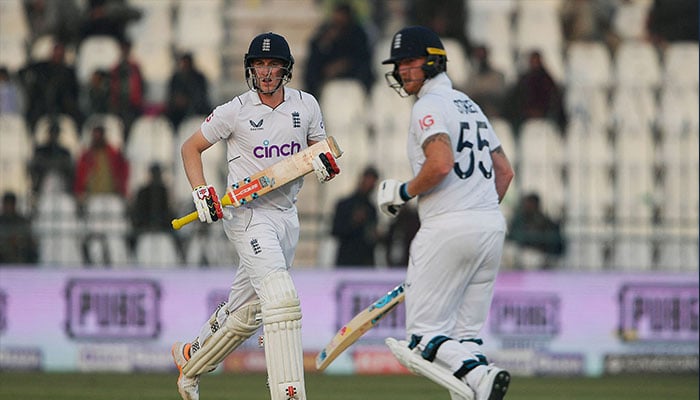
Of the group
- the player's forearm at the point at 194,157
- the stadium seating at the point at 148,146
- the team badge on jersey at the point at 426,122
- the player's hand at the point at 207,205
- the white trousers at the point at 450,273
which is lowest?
the white trousers at the point at 450,273

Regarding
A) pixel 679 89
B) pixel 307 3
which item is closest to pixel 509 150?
pixel 679 89

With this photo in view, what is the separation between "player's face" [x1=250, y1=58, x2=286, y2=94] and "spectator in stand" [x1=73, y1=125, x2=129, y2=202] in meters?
6.03

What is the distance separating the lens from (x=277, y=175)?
26.5 ft

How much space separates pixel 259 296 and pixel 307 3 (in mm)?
9372

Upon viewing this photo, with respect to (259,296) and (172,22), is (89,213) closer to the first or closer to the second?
(172,22)

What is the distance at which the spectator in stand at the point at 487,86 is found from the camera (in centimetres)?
1510

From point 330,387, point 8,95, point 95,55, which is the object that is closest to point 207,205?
point 330,387

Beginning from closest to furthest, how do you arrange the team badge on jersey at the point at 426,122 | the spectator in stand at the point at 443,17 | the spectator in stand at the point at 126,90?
the team badge on jersey at the point at 426,122, the spectator in stand at the point at 126,90, the spectator in stand at the point at 443,17

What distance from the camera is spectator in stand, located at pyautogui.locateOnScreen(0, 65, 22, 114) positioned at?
48.5ft

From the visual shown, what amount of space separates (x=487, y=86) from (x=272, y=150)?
7.15 metres

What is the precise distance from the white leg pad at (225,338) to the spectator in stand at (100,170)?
18.3 feet

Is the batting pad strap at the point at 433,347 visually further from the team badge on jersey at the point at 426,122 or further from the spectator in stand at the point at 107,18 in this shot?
the spectator in stand at the point at 107,18

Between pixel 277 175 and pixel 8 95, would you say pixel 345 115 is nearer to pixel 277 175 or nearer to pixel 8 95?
pixel 8 95

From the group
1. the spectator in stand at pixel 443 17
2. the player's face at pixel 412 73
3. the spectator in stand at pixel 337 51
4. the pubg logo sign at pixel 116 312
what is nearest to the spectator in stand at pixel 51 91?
the pubg logo sign at pixel 116 312
